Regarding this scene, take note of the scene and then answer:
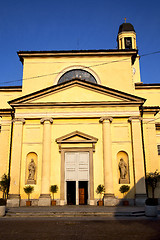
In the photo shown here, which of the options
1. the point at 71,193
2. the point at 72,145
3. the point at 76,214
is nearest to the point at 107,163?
the point at 72,145

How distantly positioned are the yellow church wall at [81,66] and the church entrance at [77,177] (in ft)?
22.4

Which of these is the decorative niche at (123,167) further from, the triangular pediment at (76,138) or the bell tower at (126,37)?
the bell tower at (126,37)

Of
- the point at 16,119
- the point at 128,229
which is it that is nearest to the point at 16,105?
the point at 16,119

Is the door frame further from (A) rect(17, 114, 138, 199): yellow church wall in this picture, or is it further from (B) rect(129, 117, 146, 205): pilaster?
(B) rect(129, 117, 146, 205): pilaster

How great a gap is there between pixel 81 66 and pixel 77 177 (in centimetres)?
1007

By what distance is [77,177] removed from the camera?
62.4 feet

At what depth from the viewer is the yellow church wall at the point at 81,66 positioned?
2173 cm

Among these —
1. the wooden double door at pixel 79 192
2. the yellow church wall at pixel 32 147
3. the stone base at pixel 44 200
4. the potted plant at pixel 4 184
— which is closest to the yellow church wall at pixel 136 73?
the yellow church wall at pixel 32 147

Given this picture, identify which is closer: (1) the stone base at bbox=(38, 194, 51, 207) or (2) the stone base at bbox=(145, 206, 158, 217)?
(2) the stone base at bbox=(145, 206, 158, 217)

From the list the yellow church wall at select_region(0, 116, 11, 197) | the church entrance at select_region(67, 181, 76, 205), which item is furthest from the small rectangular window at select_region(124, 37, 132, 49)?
the church entrance at select_region(67, 181, 76, 205)

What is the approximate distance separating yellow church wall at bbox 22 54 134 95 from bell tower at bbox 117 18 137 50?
10.1 meters

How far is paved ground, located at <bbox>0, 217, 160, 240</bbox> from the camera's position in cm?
884

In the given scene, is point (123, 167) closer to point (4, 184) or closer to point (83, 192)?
point (83, 192)

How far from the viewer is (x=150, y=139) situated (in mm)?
20078
